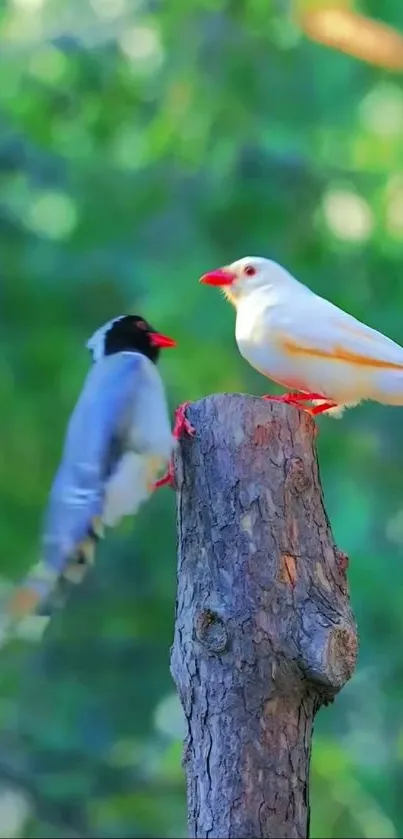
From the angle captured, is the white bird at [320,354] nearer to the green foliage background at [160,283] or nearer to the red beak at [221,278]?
the red beak at [221,278]

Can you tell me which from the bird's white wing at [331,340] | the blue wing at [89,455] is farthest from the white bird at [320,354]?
the blue wing at [89,455]

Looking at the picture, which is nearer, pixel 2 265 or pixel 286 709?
pixel 286 709

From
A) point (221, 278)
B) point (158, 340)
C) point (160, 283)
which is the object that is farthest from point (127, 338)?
point (160, 283)

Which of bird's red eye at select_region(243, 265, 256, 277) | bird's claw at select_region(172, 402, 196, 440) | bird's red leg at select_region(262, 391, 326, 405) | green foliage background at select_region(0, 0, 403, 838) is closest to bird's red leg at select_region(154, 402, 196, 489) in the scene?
bird's claw at select_region(172, 402, 196, 440)

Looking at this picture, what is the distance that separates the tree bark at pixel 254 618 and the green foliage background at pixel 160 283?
0.96 meters

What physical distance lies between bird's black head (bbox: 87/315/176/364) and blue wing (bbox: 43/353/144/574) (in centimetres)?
6

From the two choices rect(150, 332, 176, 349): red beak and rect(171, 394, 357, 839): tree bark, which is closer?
rect(171, 394, 357, 839): tree bark

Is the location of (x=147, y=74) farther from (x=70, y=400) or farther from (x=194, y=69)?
(x=70, y=400)

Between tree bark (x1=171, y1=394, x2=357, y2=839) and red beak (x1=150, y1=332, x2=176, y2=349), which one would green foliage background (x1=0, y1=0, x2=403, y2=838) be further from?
tree bark (x1=171, y1=394, x2=357, y2=839)

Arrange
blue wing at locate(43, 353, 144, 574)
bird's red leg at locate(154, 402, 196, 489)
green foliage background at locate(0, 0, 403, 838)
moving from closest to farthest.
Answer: blue wing at locate(43, 353, 144, 574), bird's red leg at locate(154, 402, 196, 489), green foliage background at locate(0, 0, 403, 838)

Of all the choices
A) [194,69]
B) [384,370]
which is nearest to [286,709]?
[384,370]

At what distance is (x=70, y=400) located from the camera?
2018 millimetres

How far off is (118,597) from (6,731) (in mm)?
303

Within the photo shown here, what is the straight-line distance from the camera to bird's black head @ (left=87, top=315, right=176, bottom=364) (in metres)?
1.18
